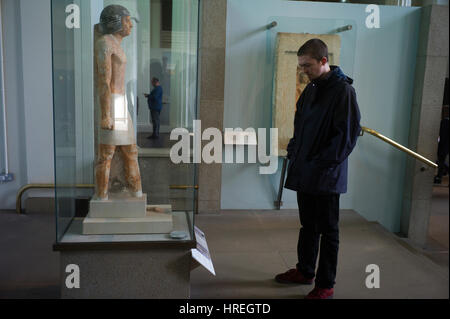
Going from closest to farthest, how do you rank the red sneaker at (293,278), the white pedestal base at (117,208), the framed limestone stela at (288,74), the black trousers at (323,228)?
1. the white pedestal base at (117,208)
2. the black trousers at (323,228)
3. the red sneaker at (293,278)
4. the framed limestone stela at (288,74)

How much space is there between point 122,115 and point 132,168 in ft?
1.11

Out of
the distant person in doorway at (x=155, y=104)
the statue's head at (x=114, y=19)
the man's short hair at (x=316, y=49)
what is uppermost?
the statue's head at (x=114, y=19)

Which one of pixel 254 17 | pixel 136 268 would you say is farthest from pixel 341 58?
pixel 136 268

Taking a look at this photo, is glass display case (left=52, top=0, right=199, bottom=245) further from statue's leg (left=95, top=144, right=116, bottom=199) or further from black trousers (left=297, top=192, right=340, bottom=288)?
black trousers (left=297, top=192, right=340, bottom=288)

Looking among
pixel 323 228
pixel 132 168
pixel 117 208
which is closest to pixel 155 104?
pixel 132 168

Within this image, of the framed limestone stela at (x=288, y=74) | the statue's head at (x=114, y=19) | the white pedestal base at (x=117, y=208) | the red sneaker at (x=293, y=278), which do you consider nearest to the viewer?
the statue's head at (x=114, y=19)

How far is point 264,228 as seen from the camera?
14.1ft

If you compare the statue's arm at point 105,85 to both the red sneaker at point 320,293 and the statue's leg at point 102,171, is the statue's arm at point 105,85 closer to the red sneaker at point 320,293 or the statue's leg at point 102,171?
the statue's leg at point 102,171

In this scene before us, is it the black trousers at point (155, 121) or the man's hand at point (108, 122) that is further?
the black trousers at point (155, 121)

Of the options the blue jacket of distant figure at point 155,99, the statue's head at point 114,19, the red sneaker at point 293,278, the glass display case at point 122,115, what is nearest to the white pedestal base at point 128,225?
the glass display case at point 122,115

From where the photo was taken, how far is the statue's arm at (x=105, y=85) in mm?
2445

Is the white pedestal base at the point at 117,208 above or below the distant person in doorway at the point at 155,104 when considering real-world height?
below

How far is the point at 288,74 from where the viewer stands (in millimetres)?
4590

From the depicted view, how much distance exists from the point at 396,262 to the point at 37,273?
2819 mm
